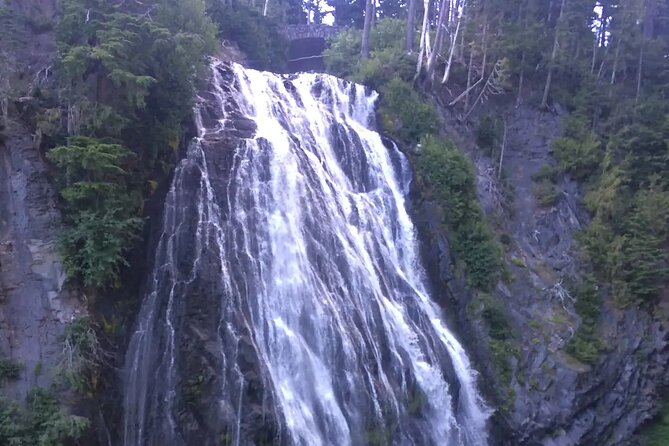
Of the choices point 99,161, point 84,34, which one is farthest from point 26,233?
point 84,34

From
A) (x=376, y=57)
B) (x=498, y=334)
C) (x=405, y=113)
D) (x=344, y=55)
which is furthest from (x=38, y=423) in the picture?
(x=344, y=55)

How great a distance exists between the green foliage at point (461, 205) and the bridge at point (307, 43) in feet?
54.0

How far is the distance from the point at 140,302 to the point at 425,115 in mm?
13545

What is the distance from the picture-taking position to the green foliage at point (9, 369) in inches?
511

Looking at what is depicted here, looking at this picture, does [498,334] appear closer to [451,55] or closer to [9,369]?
[9,369]

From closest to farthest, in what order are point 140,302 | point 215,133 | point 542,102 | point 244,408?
point 244,408 < point 140,302 < point 215,133 < point 542,102

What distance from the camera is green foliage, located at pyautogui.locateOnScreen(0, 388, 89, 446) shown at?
11945mm

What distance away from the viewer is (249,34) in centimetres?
3231

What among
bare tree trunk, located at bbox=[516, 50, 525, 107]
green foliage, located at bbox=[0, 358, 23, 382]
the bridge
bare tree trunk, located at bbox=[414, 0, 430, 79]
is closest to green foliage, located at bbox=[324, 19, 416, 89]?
bare tree trunk, located at bbox=[414, 0, 430, 79]

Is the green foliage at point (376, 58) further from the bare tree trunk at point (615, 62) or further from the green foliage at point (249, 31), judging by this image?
the bare tree trunk at point (615, 62)

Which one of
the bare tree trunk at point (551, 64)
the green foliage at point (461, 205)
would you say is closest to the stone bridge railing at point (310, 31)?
the bare tree trunk at point (551, 64)

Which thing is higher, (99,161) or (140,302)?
(99,161)

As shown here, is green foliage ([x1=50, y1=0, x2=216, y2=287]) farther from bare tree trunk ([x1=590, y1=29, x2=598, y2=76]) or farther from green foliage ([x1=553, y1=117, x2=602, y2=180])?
bare tree trunk ([x1=590, y1=29, x2=598, y2=76])

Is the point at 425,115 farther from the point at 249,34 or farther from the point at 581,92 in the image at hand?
the point at 249,34
